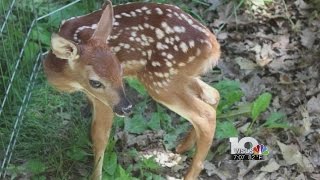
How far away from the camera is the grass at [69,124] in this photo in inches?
176

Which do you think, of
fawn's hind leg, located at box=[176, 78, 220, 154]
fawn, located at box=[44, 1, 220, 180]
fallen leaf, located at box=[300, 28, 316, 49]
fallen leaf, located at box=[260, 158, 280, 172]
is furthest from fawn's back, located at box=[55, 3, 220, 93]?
fallen leaf, located at box=[300, 28, 316, 49]

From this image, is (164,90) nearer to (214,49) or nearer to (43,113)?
(214,49)

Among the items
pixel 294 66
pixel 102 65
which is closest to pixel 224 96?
pixel 294 66

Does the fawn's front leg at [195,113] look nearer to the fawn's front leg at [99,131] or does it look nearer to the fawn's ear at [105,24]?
the fawn's front leg at [99,131]

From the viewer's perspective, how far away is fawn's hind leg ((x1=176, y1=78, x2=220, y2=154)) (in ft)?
A: 13.8

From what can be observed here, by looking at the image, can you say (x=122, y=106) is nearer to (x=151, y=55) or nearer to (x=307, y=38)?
(x=151, y=55)

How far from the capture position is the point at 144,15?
404 cm

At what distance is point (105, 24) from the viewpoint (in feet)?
12.3

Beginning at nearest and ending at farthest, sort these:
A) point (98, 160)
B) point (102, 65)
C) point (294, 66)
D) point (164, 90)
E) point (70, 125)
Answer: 1. point (102, 65)
2. point (164, 90)
3. point (98, 160)
4. point (70, 125)
5. point (294, 66)

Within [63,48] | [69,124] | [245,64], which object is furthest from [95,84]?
[245,64]

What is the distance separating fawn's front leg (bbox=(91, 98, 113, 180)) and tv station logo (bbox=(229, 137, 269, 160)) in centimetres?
82

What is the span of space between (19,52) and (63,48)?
4.06 feet

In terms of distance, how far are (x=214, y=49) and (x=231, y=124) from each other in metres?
0.76

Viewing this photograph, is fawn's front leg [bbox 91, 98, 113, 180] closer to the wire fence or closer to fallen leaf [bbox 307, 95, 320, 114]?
the wire fence
